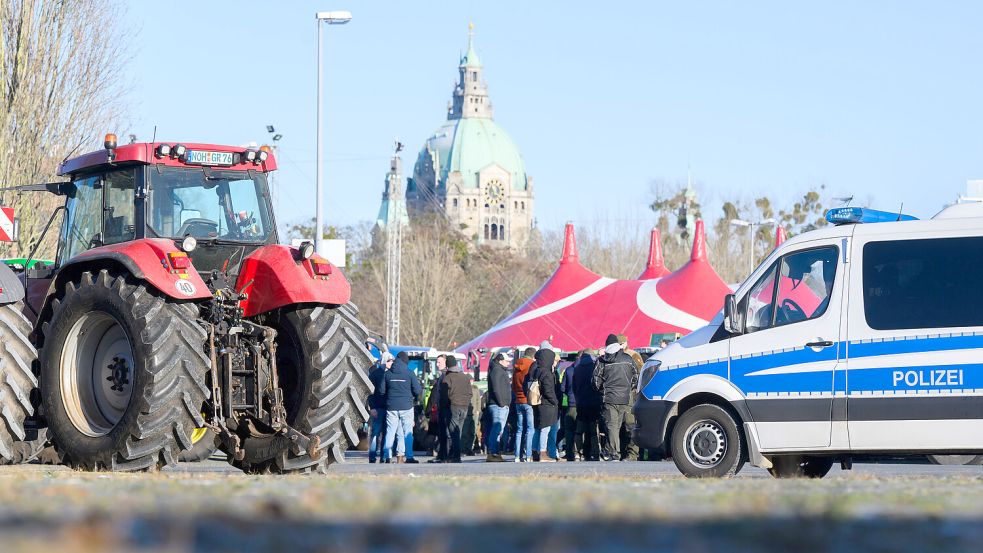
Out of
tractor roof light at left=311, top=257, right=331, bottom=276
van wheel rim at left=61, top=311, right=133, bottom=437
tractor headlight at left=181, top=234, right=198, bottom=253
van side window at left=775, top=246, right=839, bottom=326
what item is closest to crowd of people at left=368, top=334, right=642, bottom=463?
van side window at left=775, top=246, right=839, bottom=326

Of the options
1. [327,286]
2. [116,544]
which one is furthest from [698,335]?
[116,544]

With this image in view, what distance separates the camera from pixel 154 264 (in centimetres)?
1153

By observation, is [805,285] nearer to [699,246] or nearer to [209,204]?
[209,204]

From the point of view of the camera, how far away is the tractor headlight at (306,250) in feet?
40.0

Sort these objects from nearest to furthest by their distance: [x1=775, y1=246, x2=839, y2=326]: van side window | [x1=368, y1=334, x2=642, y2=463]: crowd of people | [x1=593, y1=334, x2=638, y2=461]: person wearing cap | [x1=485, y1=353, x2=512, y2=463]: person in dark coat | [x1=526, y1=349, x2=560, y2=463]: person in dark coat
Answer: [x1=775, y1=246, x2=839, y2=326]: van side window, [x1=593, y1=334, x2=638, y2=461]: person wearing cap, [x1=368, y1=334, x2=642, y2=463]: crowd of people, [x1=526, y1=349, x2=560, y2=463]: person in dark coat, [x1=485, y1=353, x2=512, y2=463]: person in dark coat

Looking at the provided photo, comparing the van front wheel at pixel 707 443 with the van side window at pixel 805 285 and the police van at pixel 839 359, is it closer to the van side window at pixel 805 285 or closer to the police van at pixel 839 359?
the police van at pixel 839 359

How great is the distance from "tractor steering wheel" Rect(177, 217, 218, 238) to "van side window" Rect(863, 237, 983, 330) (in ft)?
17.9

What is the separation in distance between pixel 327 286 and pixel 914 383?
15.8ft

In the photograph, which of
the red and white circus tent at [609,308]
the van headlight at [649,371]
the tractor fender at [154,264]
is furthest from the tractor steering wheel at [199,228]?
the red and white circus tent at [609,308]

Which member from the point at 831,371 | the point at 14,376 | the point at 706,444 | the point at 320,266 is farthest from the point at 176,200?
the point at 831,371

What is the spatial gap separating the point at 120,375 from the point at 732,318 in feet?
16.6

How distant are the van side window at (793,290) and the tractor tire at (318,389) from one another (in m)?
3.33

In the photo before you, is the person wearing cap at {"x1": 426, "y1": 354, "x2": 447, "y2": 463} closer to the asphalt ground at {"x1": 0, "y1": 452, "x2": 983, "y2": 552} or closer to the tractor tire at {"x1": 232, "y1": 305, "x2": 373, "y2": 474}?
the tractor tire at {"x1": 232, "y1": 305, "x2": 373, "y2": 474}

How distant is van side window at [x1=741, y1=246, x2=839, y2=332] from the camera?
1221 cm
